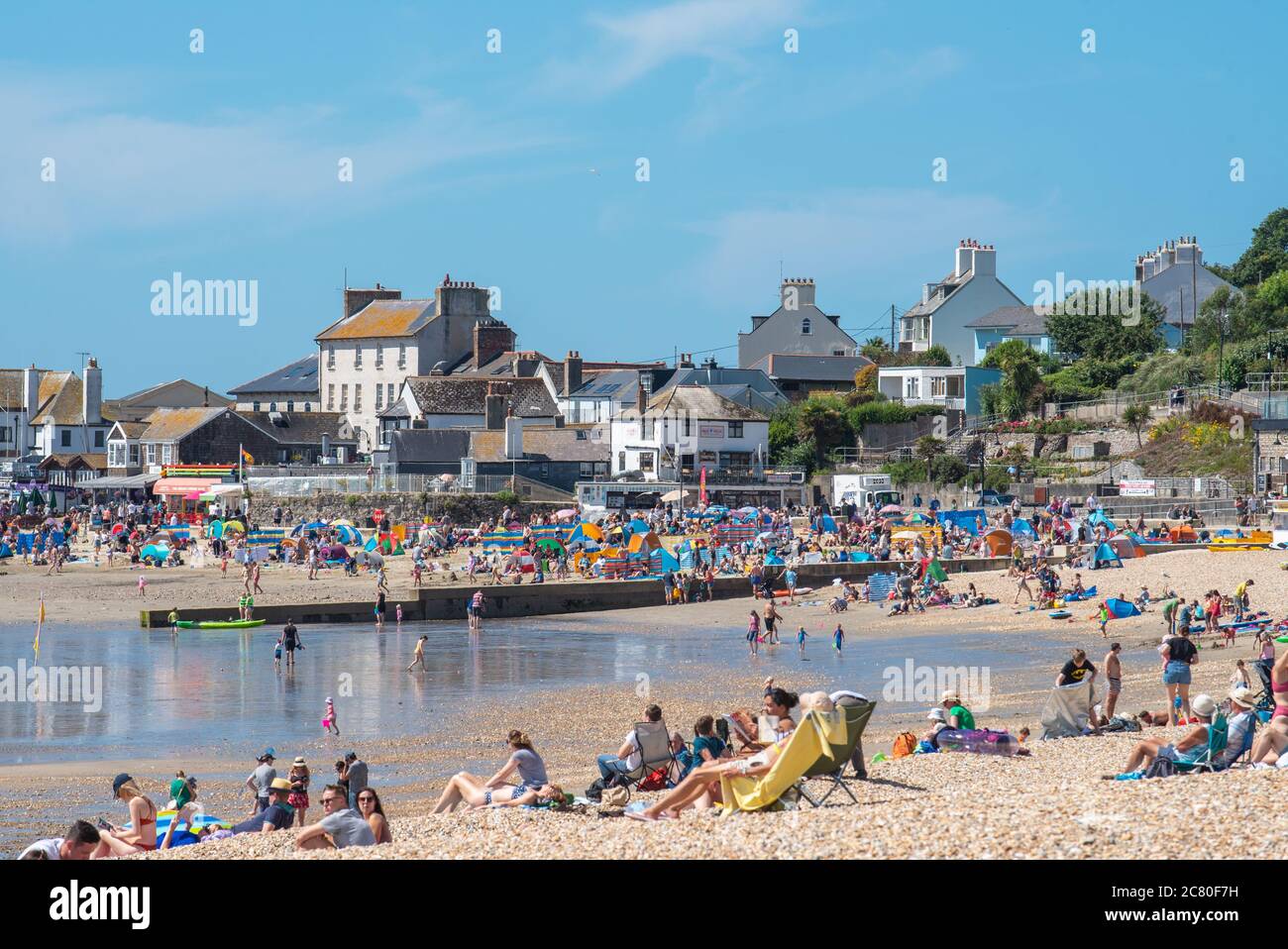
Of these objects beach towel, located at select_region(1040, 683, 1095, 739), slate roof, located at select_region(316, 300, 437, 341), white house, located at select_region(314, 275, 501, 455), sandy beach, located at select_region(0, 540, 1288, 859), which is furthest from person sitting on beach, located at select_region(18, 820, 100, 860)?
slate roof, located at select_region(316, 300, 437, 341)

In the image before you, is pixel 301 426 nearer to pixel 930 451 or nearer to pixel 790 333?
pixel 790 333

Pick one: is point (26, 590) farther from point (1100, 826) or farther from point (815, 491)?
point (1100, 826)

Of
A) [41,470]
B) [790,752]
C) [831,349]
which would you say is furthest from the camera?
[831,349]

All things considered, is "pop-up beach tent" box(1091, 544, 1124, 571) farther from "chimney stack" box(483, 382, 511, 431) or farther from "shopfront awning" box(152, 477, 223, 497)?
"shopfront awning" box(152, 477, 223, 497)

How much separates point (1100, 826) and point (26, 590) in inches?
1346

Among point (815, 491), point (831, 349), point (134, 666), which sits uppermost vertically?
point (831, 349)

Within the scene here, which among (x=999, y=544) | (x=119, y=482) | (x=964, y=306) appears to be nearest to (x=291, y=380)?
(x=119, y=482)

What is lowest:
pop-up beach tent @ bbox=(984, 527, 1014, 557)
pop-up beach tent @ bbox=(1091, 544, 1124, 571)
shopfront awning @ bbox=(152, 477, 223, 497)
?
pop-up beach tent @ bbox=(1091, 544, 1124, 571)

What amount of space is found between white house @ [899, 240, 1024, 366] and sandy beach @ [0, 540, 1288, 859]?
40812mm

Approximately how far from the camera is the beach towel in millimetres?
14484

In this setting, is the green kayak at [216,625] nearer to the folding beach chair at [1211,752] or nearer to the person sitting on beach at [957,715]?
the person sitting on beach at [957,715]

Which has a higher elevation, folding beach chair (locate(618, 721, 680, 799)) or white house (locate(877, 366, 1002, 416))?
white house (locate(877, 366, 1002, 416))
